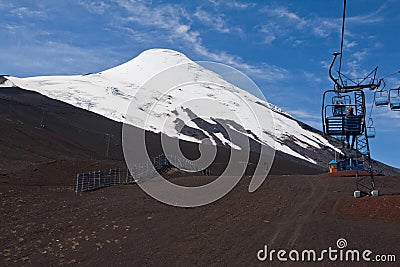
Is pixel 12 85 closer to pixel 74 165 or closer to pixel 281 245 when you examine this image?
pixel 74 165

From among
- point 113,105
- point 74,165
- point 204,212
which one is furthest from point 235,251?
point 113,105

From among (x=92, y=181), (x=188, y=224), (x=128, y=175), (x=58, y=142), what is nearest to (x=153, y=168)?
(x=128, y=175)

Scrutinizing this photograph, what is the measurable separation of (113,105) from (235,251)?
10025cm

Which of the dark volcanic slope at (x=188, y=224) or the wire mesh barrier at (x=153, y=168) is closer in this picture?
the dark volcanic slope at (x=188, y=224)

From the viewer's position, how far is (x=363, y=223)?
16.7 m

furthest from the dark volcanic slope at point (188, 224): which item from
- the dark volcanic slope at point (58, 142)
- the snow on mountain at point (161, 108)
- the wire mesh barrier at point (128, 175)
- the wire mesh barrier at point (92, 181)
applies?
the snow on mountain at point (161, 108)

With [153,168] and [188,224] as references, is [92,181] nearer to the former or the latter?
[153,168]

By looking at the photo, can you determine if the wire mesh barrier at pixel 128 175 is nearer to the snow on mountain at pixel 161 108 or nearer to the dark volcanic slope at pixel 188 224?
the dark volcanic slope at pixel 188 224

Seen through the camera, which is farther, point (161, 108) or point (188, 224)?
point (161, 108)

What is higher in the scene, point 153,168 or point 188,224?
point 153,168

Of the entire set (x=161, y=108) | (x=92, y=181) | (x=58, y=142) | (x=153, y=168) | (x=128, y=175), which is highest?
(x=161, y=108)

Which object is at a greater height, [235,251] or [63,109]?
[63,109]

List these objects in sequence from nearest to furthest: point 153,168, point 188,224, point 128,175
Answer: point 188,224, point 153,168, point 128,175

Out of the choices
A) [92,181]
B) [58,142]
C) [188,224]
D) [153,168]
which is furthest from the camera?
[58,142]
